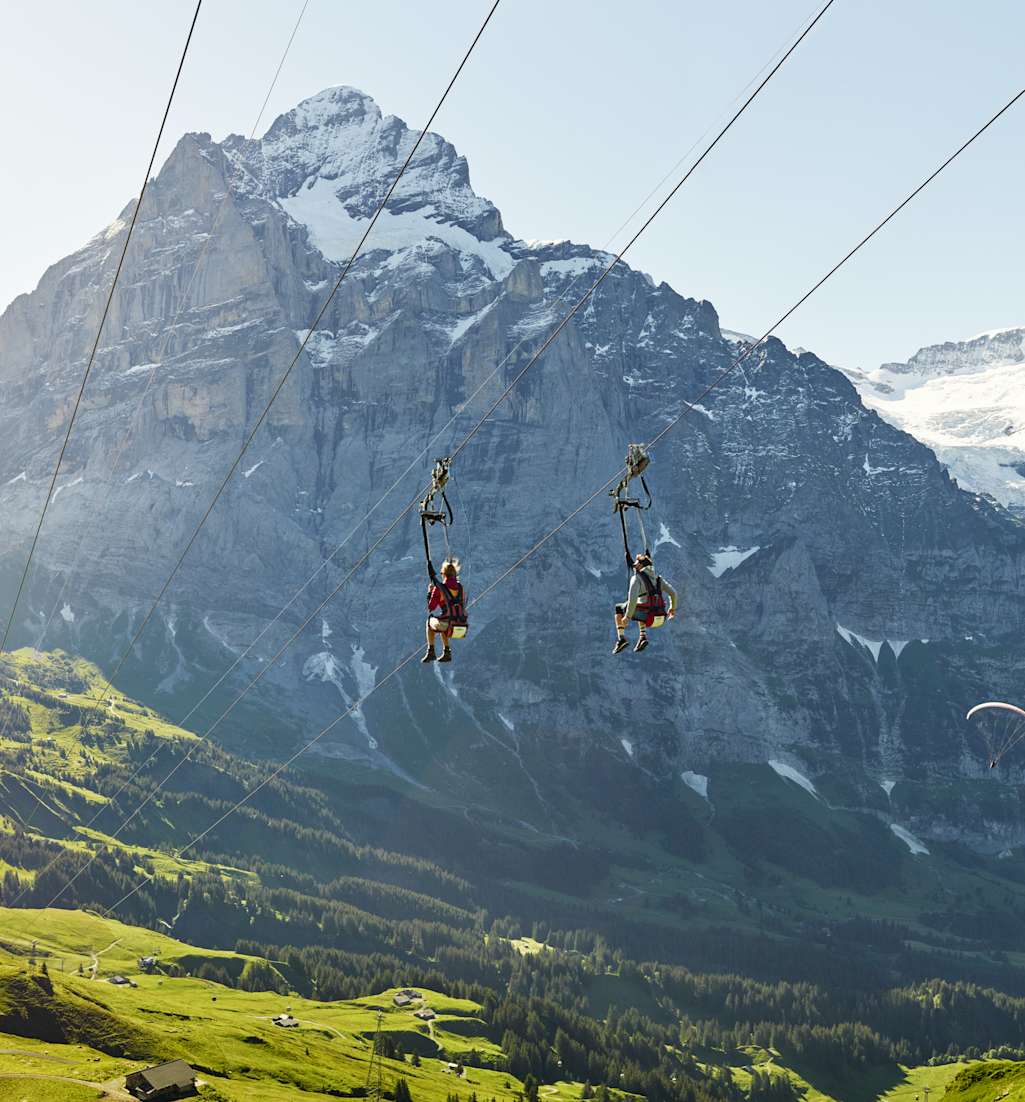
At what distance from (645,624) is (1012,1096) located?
140878 mm

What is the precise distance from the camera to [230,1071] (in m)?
187

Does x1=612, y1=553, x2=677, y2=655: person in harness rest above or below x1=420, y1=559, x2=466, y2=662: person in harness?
above

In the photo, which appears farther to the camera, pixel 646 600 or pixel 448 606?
pixel 646 600

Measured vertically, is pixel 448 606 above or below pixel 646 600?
below

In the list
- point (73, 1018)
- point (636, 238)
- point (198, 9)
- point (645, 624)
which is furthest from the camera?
point (73, 1018)

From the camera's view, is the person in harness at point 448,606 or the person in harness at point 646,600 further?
the person in harness at point 646,600

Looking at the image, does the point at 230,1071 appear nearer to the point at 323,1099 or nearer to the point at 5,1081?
the point at 323,1099

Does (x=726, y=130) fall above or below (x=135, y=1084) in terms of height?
above

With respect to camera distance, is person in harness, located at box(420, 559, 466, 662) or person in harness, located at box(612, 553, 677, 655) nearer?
person in harness, located at box(420, 559, 466, 662)

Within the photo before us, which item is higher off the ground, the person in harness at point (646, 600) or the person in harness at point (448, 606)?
the person in harness at point (646, 600)

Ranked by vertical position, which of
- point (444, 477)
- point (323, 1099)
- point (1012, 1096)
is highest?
point (444, 477)

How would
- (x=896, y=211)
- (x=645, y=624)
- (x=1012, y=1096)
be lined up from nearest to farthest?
(x=896, y=211), (x=645, y=624), (x=1012, y=1096)

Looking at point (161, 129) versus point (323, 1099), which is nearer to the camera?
point (161, 129)

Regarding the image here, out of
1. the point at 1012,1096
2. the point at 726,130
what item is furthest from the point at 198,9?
the point at 1012,1096
